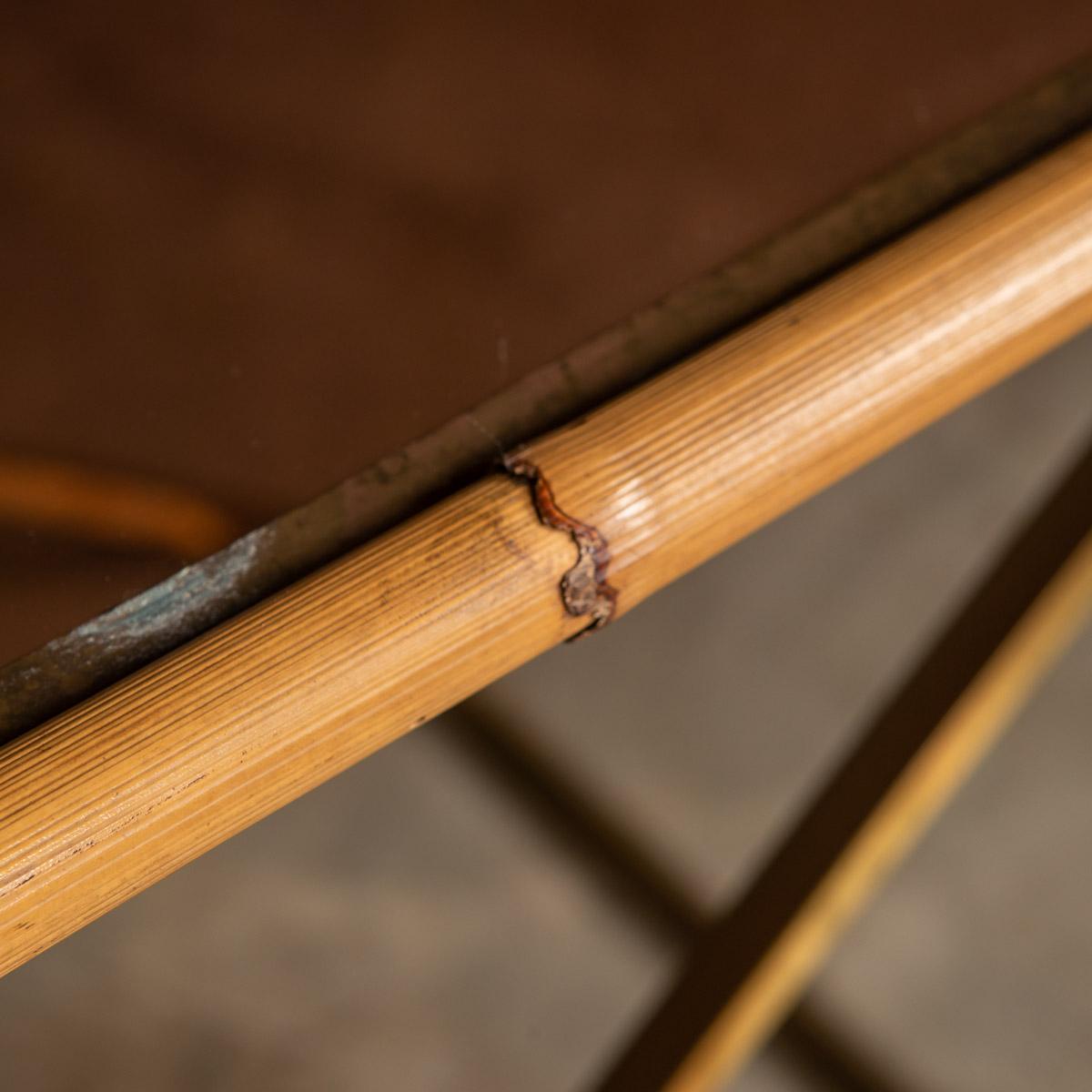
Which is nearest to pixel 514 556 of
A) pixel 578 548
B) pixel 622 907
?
pixel 578 548

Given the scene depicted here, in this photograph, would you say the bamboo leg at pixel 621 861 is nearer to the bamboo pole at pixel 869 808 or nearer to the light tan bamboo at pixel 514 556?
the bamboo pole at pixel 869 808

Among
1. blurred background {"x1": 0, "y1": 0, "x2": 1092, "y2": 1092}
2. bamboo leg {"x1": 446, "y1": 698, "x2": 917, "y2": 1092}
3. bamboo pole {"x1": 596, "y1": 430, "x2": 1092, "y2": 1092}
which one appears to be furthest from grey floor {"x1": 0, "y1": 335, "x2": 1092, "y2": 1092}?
blurred background {"x1": 0, "y1": 0, "x2": 1092, "y2": 1092}

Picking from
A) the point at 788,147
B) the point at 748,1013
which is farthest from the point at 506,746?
the point at 788,147

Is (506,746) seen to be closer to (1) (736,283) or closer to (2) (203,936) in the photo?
(2) (203,936)

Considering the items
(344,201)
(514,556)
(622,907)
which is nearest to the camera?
(514,556)

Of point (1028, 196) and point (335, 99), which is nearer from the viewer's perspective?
point (1028, 196)

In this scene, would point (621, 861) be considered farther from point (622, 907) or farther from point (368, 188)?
point (368, 188)
